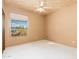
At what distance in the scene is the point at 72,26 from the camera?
557 cm

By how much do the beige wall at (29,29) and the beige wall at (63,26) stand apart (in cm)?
75

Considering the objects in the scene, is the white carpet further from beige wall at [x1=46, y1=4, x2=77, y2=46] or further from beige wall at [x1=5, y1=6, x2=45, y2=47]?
beige wall at [x1=46, y1=4, x2=77, y2=46]

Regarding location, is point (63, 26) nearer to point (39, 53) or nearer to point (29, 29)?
point (29, 29)

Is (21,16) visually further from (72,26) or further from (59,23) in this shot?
(72,26)

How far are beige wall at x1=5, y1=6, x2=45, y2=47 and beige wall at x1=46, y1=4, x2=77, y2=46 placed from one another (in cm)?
75

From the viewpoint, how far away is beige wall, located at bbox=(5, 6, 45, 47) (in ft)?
17.6

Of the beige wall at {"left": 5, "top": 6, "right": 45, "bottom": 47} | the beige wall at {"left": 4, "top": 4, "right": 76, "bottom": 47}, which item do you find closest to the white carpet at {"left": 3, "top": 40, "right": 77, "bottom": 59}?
the beige wall at {"left": 5, "top": 6, "right": 45, "bottom": 47}

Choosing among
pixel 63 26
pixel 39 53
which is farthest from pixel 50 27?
pixel 39 53

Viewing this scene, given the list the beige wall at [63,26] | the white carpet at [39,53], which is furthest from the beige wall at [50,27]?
the white carpet at [39,53]

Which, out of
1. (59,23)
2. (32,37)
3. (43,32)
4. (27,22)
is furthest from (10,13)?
(43,32)

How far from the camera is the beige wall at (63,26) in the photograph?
556 centimetres

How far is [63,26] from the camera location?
21.1ft

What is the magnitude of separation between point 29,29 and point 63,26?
255 centimetres

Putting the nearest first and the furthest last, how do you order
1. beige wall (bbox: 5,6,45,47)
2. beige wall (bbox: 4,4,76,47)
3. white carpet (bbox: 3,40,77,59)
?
1. white carpet (bbox: 3,40,77,59)
2. beige wall (bbox: 5,6,45,47)
3. beige wall (bbox: 4,4,76,47)
